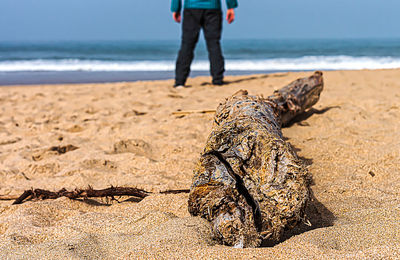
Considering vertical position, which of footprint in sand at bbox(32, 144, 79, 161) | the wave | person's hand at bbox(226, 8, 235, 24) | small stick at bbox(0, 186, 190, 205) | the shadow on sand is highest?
person's hand at bbox(226, 8, 235, 24)

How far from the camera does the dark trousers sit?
5879 mm

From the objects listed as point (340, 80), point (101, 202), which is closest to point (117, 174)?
point (101, 202)

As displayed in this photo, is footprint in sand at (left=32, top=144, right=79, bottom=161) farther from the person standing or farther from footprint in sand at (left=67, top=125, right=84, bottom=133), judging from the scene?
the person standing

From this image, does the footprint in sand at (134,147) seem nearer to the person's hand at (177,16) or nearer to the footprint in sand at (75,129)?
the footprint in sand at (75,129)

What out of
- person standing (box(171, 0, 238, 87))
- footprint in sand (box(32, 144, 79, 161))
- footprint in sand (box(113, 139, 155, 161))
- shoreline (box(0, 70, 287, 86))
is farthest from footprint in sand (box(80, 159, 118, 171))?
shoreline (box(0, 70, 287, 86))

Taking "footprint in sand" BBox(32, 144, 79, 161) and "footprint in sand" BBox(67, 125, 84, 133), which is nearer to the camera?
"footprint in sand" BBox(32, 144, 79, 161)

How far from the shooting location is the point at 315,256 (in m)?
1.20

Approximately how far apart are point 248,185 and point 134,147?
1617mm

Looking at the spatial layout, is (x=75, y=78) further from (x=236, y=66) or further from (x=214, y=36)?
(x=236, y=66)

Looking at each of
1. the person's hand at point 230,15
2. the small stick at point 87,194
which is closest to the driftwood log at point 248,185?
the small stick at point 87,194

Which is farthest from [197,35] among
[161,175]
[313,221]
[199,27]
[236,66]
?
[236,66]

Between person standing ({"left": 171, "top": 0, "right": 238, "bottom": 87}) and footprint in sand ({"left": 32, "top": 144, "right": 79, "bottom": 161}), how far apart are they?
11.0 ft

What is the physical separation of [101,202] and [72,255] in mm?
676

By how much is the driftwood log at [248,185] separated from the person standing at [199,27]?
4583mm
